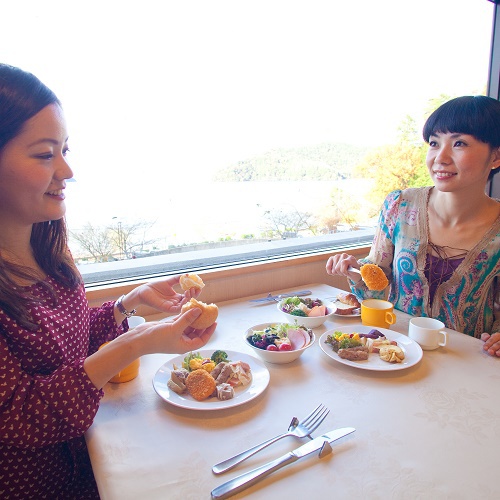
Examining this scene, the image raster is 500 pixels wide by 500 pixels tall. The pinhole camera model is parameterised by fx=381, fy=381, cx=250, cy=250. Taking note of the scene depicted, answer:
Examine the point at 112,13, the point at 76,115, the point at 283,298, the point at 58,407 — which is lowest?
the point at 283,298

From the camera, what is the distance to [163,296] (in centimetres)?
125

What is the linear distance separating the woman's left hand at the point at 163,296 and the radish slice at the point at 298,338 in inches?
12.9

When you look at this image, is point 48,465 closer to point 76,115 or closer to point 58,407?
point 58,407

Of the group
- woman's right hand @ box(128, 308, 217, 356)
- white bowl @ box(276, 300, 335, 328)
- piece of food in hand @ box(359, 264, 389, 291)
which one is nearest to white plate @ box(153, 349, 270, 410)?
woman's right hand @ box(128, 308, 217, 356)

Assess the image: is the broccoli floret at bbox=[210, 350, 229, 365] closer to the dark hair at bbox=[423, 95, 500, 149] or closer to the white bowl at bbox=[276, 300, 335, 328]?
the white bowl at bbox=[276, 300, 335, 328]

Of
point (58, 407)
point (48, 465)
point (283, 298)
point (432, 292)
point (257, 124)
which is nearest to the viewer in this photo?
point (58, 407)

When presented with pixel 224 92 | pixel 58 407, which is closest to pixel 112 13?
pixel 224 92

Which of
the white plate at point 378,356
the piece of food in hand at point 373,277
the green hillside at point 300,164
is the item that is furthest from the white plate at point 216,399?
the green hillside at point 300,164

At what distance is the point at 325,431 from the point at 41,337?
0.67 meters

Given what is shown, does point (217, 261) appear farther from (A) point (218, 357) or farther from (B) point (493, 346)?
(B) point (493, 346)

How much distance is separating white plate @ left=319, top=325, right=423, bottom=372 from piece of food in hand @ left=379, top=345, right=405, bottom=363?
0.01 metres

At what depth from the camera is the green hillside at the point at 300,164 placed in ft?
6.86

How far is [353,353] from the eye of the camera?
1.13 metres

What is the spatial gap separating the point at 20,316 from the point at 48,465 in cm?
38
